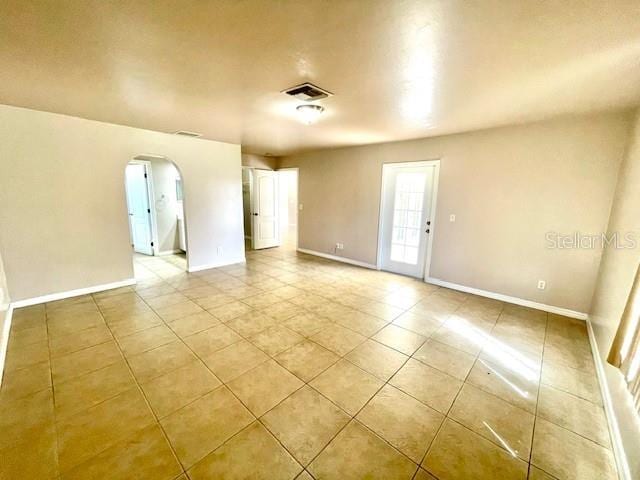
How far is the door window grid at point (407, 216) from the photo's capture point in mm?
4605

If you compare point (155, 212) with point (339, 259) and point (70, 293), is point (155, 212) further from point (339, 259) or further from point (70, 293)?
point (339, 259)

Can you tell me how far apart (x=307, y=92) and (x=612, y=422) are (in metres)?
3.38

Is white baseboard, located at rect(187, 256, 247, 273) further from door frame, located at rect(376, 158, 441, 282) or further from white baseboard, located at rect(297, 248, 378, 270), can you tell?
door frame, located at rect(376, 158, 441, 282)

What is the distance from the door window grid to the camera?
15.1 ft

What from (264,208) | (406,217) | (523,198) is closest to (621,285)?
(523,198)

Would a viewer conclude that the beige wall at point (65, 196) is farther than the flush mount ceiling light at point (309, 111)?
Yes

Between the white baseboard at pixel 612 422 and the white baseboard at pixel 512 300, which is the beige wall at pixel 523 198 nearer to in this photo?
the white baseboard at pixel 512 300

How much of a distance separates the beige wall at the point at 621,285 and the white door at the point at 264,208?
20.1ft

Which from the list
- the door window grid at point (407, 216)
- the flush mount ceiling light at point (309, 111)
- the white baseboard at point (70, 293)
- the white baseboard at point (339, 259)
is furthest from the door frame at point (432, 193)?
the white baseboard at point (70, 293)

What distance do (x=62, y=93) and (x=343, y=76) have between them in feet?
9.15

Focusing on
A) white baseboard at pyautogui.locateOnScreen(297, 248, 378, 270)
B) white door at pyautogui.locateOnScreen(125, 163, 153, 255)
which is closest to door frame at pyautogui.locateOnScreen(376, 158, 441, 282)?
white baseboard at pyautogui.locateOnScreen(297, 248, 378, 270)

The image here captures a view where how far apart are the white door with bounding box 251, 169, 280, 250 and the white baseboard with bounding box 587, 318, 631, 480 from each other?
623 centimetres

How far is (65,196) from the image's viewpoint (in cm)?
345

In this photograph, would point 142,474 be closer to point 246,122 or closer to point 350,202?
point 246,122
